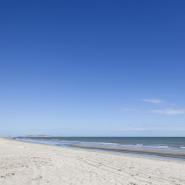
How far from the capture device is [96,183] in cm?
900

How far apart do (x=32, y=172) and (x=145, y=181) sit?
4.54 meters

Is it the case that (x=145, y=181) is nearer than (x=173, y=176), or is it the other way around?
(x=145, y=181)

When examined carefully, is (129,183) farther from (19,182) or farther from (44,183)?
(19,182)

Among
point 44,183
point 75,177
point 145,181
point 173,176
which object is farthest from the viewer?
point 173,176

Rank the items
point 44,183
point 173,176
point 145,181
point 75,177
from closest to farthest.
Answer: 1. point 44,183
2. point 145,181
3. point 75,177
4. point 173,176

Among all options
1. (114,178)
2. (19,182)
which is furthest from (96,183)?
(19,182)

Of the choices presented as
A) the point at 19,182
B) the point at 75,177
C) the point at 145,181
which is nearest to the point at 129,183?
the point at 145,181

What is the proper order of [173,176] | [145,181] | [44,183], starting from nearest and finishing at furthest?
[44,183]
[145,181]
[173,176]

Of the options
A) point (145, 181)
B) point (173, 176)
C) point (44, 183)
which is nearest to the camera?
point (44, 183)

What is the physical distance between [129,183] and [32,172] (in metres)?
4.12

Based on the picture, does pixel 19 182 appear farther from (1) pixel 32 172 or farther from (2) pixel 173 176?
(2) pixel 173 176

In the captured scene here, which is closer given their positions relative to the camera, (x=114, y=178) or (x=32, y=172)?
(x=114, y=178)

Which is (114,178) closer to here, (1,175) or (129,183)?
(129,183)

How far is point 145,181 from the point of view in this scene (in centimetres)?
945
